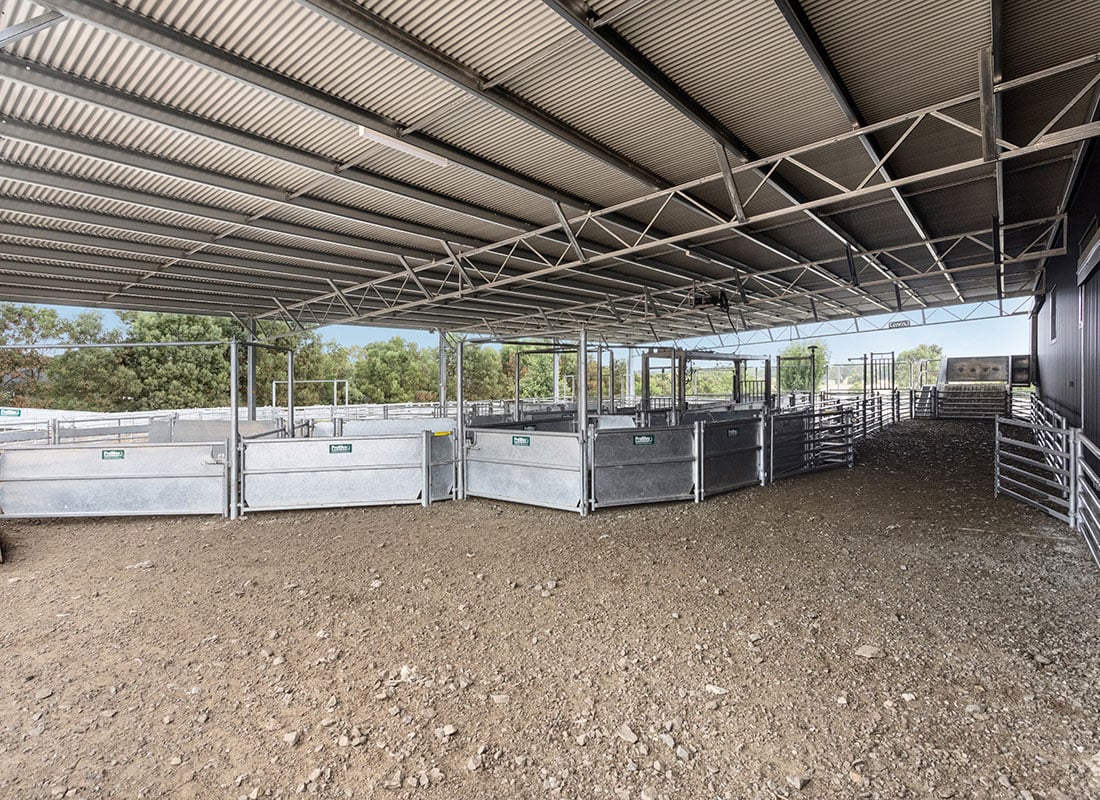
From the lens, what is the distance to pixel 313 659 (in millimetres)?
3746

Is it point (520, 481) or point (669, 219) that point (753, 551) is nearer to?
point (520, 481)

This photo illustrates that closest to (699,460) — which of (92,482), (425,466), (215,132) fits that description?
(425,466)

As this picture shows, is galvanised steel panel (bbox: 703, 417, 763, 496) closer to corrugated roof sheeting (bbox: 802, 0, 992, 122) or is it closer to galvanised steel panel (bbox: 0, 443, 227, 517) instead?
corrugated roof sheeting (bbox: 802, 0, 992, 122)

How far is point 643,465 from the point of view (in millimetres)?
8289

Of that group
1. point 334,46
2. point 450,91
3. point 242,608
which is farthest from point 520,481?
point 334,46

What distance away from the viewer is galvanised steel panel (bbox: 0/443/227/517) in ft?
24.9

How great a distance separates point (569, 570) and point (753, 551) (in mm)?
2156

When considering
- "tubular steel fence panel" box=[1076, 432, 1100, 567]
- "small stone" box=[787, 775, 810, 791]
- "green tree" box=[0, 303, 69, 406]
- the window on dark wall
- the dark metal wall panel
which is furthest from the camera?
"green tree" box=[0, 303, 69, 406]

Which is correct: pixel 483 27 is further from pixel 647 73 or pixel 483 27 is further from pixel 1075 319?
pixel 1075 319

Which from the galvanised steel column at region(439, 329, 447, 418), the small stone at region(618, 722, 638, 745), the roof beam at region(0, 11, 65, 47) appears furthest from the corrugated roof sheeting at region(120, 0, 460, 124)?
the galvanised steel column at region(439, 329, 447, 418)

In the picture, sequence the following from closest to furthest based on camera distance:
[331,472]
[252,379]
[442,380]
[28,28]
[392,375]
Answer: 1. [28,28]
2. [331,472]
3. [252,379]
4. [442,380]
5. [392,375]

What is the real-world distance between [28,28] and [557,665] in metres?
6.16

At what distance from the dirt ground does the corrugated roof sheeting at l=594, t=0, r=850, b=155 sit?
520 centimetres

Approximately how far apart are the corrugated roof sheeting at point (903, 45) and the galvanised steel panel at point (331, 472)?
7233 mm
